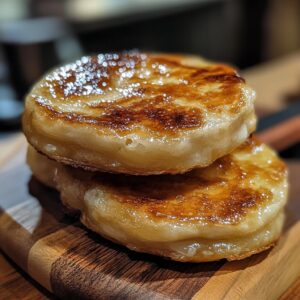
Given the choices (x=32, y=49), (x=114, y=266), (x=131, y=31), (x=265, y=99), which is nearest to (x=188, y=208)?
(x=114, y=266)

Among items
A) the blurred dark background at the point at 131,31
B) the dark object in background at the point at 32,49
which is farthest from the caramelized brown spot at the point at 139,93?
the dark object in background at the point at 32,49

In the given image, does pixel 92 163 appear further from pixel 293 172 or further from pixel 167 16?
pixel 167 16

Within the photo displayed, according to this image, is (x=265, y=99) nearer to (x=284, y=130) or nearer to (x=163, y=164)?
(x=284, y=130)

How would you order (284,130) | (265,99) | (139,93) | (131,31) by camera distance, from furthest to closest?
(131,31), (265,99), (284,130), (139,93)

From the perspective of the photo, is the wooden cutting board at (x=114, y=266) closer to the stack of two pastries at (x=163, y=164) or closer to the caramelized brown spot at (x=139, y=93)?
the stack of two pastries at (x=163, y=164)

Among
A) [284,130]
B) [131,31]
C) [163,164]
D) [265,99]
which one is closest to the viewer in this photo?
[163,164]

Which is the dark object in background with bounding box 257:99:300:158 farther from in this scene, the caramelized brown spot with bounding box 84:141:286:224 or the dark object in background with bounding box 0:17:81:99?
the dark object in background with bounding box 0:17:81:99

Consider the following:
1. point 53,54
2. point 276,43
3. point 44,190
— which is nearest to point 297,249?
point 44,190
